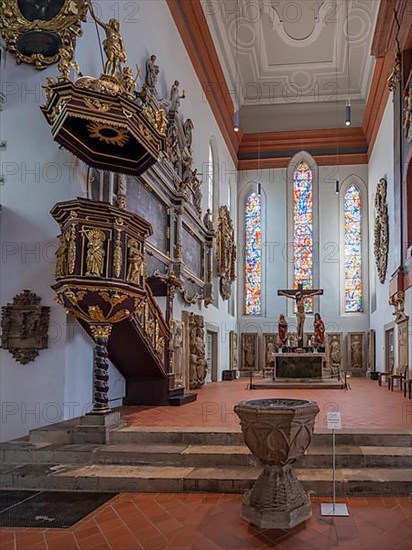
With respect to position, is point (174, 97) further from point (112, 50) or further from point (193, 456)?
point (193, 456)

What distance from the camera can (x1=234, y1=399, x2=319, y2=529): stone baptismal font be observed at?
4301 mm

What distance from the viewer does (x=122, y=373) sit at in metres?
8.71

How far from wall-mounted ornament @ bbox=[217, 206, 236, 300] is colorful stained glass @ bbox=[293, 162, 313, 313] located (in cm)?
351

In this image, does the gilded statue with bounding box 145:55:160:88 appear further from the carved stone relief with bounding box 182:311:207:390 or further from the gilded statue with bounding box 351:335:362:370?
the gilded statue with bounding box 351:335:362:370

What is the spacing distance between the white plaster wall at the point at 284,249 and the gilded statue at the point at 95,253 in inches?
584

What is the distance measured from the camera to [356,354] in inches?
780

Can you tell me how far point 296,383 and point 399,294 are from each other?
310 cm

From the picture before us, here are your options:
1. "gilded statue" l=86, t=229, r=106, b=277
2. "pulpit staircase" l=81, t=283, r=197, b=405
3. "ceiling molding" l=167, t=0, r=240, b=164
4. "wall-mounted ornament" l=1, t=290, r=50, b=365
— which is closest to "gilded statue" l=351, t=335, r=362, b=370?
"ceiling molding" l=167, t=0, r=240, b=164

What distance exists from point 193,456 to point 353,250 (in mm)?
16285

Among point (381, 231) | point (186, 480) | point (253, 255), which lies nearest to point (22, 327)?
point (186, 480)

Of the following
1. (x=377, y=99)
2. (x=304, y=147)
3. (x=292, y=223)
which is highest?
(x=377, y=99)

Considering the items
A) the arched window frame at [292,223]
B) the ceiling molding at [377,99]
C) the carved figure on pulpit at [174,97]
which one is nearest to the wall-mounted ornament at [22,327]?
the carved figure on pulpit at [174,97]

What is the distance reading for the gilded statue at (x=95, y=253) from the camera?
6.09m

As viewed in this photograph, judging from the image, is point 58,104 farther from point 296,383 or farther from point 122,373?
point 296,383
